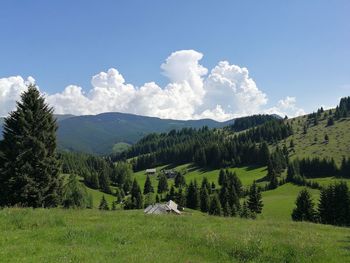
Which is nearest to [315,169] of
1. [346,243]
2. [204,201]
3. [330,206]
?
[204,201]

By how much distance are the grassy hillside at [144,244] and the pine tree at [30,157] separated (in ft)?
44.5

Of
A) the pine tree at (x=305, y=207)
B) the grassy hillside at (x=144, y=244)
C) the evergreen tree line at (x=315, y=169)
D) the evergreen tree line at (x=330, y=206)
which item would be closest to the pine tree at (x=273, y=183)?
the evergreen tree line at (x=315, y=169)

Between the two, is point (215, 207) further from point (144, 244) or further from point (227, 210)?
point (144, 244)

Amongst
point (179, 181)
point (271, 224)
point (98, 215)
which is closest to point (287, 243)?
point (271, 224)

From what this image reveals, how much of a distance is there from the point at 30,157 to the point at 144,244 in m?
21.0

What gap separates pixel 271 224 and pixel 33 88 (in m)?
25.4

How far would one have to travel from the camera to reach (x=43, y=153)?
106 feet

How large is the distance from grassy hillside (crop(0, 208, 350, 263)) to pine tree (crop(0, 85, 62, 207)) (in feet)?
44.5

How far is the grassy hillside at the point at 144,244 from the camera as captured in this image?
41.7ft

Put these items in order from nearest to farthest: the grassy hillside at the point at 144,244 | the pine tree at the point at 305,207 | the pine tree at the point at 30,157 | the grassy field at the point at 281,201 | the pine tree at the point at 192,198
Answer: the grassy hillside at the point at 144,244, the pine tree at the point at 30,157, the pine tree at the point at 305,207, the grassy field at the point at 281,201, the pine tree at the point at 192,198

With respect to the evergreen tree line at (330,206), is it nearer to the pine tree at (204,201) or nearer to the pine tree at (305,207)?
the pine tree at (305,207)

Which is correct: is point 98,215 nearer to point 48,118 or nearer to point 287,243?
point 287,243

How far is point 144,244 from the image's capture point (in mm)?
14758

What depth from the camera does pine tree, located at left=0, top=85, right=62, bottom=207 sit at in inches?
1236
